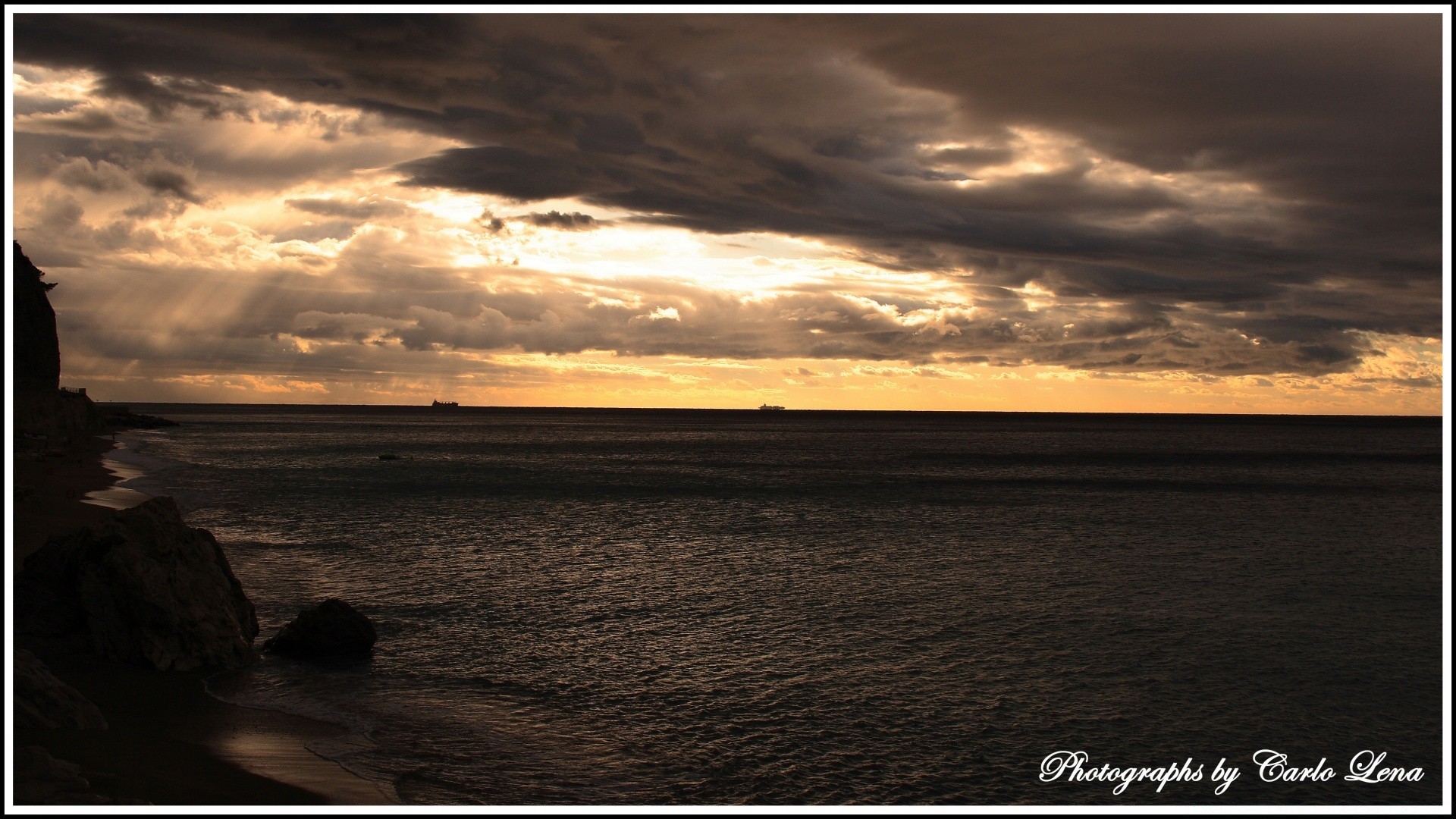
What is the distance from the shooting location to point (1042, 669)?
19.8m

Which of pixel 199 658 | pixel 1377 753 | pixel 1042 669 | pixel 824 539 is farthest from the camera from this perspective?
pixel 824 539

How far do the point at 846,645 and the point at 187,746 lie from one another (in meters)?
13.6

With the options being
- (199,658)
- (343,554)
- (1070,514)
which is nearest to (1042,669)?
(199,658)

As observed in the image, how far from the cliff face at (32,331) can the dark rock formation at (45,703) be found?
75251mm

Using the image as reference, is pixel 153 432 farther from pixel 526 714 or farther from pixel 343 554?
pixel 526 714

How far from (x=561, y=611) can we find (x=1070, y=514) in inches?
1392

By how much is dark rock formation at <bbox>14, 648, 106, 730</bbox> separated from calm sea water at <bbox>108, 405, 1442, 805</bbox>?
3248 mm

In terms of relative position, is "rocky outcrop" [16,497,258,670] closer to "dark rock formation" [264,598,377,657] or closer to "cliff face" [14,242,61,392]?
"dark rock formation" [264,598,377,657]

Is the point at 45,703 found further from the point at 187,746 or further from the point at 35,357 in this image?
the point at 35,357

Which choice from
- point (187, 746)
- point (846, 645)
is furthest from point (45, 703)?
point (846, 645)

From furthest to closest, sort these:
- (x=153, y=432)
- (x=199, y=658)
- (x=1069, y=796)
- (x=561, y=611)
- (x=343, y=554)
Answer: (x=153, y=432) → (x=343, y=554) → (x=561, y=611) → (x=199, y=658) → (x=1069, y=796)

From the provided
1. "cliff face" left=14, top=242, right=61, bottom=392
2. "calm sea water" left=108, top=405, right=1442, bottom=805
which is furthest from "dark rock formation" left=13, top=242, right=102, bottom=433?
"calm sea water" left=108, top=405, right=1442, bottom=805

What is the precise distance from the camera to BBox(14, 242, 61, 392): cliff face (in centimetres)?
7594

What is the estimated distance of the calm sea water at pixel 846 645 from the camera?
1434cm
